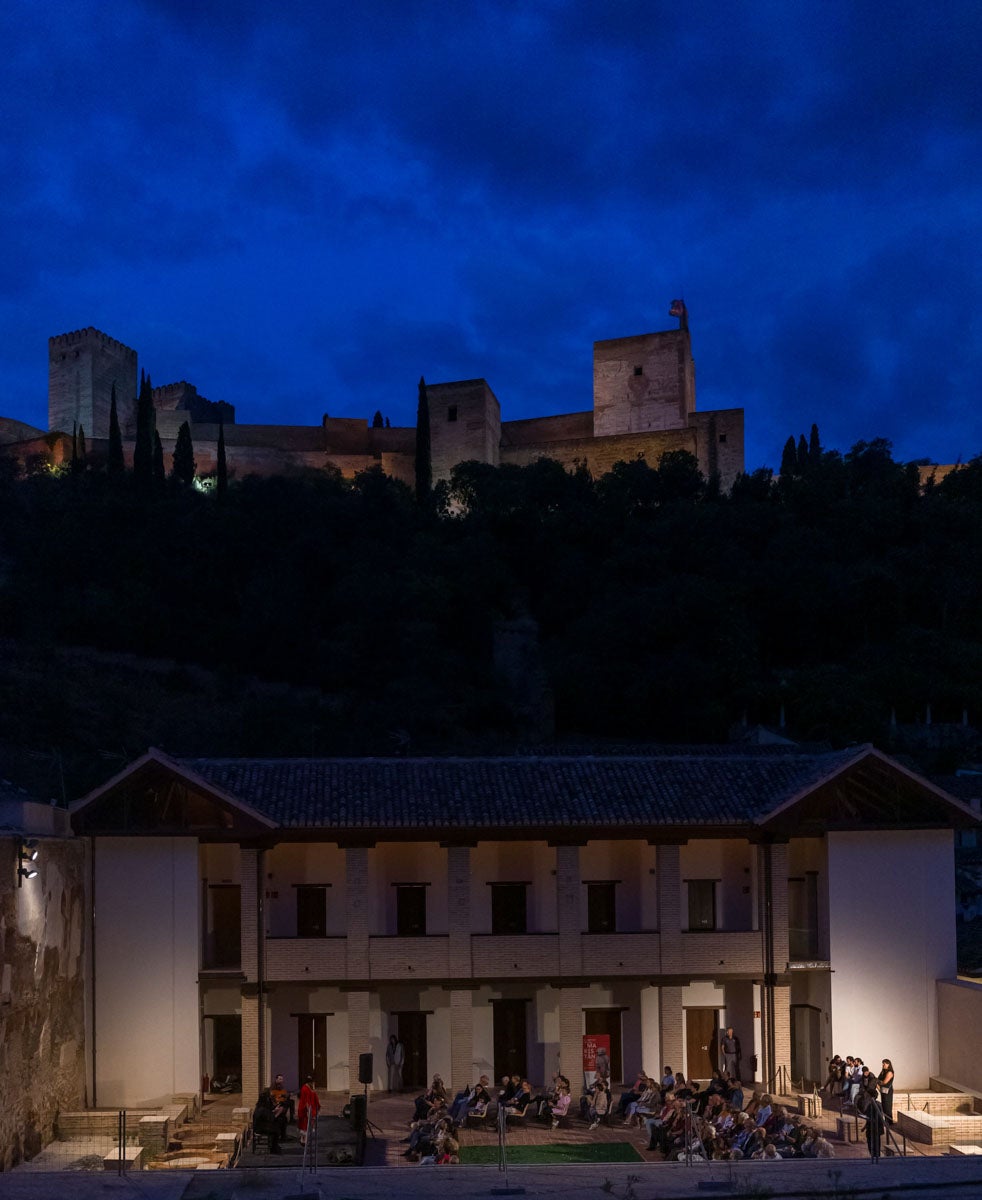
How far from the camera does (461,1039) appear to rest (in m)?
22.7

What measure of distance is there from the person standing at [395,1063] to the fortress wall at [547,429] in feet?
176

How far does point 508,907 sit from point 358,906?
2.94m

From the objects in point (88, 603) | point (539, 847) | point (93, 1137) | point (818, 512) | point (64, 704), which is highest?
point (818, 512)

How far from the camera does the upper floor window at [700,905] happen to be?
24094 mm

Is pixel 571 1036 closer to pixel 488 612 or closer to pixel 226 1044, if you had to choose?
pixel 226 1044

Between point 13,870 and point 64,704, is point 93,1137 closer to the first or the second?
point 13,870

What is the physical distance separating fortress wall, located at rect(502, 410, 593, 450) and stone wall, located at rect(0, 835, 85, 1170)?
183 ft

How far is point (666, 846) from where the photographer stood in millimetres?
23078

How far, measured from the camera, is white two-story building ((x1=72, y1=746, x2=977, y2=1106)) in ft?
70.3

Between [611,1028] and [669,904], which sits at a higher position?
[669,904]

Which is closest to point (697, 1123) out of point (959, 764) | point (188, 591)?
point (959, 764)

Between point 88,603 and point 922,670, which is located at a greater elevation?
point 88,603

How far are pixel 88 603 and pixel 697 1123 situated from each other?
4230 cm

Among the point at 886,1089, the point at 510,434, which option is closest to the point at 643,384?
the point at 510,434
